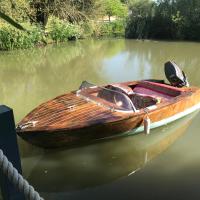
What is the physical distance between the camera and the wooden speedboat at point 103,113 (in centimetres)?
540

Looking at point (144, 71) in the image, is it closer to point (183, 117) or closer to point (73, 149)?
point (183, 117)

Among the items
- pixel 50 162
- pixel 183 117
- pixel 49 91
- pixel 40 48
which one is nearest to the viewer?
pixel 50 162

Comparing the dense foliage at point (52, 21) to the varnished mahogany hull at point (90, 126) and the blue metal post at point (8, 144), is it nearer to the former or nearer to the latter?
the varnished mahogany hull at point (90, 126)

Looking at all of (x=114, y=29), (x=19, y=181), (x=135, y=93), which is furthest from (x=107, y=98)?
(x=114, y=29)

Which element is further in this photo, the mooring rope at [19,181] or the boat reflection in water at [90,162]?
the boat reflection in water at [90,162]

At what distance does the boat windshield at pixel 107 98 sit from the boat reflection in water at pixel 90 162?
62 cm

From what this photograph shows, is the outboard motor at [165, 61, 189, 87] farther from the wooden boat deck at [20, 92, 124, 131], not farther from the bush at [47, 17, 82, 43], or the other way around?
the bush at [47, 17, 82, 43]

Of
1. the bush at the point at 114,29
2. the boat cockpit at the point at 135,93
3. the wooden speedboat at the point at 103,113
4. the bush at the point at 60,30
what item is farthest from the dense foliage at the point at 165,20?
the wooden speedboat at the point at 103,113

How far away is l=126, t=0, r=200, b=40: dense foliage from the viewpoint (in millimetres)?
25766

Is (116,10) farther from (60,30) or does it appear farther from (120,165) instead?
(120,165)

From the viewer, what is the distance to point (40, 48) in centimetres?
2088

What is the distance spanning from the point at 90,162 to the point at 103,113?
834 mm

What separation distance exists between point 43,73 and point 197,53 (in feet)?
28.4

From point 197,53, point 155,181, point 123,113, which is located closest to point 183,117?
point 123,113
